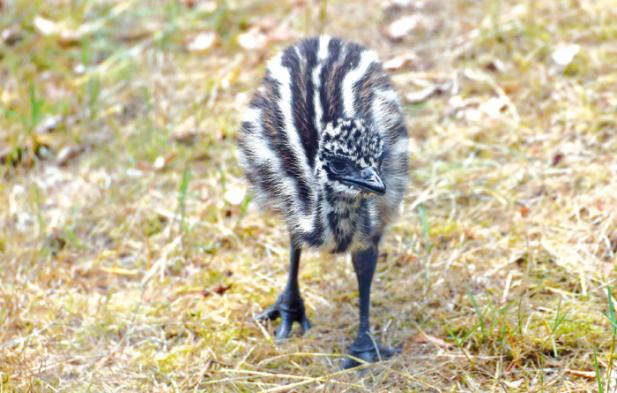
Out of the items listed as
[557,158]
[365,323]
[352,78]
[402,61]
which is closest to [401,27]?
[402,61]

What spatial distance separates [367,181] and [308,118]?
0.47m

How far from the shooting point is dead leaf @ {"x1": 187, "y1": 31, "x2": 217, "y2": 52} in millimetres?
6907

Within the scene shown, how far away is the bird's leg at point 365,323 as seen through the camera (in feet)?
13.4

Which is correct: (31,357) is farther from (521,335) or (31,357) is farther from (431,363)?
(521,335)

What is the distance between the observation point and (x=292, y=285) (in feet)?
14.6

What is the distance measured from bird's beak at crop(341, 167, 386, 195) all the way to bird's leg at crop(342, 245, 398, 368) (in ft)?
1.62

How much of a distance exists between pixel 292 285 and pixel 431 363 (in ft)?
2.78

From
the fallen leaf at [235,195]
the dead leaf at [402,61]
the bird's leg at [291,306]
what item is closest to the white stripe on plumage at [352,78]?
the bird's leg at [291,306]

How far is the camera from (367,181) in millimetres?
3662

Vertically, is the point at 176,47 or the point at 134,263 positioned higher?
the point at 176,47

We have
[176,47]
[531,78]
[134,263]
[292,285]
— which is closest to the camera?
[292,285]

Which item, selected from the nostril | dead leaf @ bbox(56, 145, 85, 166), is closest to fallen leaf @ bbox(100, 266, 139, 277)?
dead leaf @ bbox(56, 145, 85, 166)

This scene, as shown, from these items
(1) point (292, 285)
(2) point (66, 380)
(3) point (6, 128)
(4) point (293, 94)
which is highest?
(4) point (293, 94)

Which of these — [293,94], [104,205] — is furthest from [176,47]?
[293,94]
